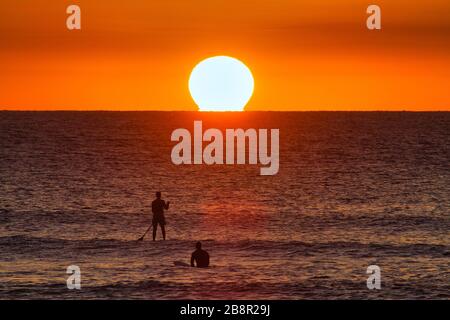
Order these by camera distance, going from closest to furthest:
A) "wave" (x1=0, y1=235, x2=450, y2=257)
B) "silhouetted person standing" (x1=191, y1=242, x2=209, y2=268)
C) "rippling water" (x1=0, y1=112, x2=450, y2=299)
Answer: "rippling water" (x1=0, y1=112, x2=450, y2=299) < "silhouetted person standing" (x1=191, y1=242, x2=209, y2=268) < "wave" (x1=0, y1=235, x2=450, y2=257)

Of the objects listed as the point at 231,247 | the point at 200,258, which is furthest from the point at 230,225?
the point at 200,258

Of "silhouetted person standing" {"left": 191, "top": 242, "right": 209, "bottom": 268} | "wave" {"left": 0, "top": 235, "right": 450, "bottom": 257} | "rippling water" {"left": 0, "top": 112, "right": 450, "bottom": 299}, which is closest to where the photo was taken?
"rippling water" {"left": 0, "top": 112, "right": 450, "bottom": 299}

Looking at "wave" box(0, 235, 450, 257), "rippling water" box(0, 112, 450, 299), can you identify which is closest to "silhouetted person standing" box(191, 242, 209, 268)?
"rippling water" box(0, 112, 450, 299)

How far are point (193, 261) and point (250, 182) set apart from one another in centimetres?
4235

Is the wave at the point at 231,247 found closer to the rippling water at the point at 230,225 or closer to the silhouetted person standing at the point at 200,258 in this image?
the rippling water at the point at 230,225

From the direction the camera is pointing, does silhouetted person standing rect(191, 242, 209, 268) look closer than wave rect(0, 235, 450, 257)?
Yes

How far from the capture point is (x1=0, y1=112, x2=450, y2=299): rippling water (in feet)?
97.1

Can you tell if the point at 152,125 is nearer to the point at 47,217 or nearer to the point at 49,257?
the point at 47,217

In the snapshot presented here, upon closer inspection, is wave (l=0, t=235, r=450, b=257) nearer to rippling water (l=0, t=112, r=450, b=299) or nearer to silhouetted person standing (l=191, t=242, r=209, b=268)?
rippling water (l=0, t=112, r=450, b=299)

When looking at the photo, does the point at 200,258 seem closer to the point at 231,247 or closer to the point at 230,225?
the point at 231,247

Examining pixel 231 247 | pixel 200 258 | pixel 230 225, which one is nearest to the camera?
pixel 200 258

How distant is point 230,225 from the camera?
45750mm

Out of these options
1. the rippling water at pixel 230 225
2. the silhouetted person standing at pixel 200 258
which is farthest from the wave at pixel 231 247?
→ the silhouetted person standing at pixel 200 258

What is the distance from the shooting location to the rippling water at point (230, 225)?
2961cm
